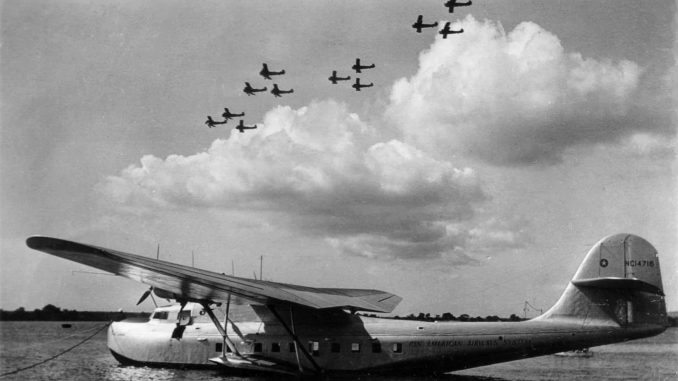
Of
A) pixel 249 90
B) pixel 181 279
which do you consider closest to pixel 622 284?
pixel 181 279

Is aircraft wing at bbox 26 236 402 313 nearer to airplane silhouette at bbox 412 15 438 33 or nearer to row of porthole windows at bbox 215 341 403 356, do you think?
row of porthole windows at bbox 215 341 403 356

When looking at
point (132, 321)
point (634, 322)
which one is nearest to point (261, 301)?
point (132, 321)

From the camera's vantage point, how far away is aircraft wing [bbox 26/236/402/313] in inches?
420

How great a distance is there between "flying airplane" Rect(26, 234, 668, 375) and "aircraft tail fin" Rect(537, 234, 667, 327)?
0.02m

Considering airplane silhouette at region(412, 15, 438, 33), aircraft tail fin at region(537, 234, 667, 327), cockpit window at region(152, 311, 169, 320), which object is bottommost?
cockpit window at region(152, 311, 169, 320)

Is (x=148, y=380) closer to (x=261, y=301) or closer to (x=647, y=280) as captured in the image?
(x=261, y=301)

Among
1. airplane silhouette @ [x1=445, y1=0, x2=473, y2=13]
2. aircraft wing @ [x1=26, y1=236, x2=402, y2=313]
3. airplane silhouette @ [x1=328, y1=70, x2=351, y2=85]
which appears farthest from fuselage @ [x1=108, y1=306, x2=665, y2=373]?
airplane silhouette @ [x1=328, y1=70, x2=351, y2=85]

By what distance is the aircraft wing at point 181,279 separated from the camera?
35.0 feet

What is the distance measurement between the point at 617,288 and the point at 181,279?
34.0 feet

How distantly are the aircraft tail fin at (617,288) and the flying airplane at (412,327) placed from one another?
0.08 ft

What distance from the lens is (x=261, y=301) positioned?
48.5 ft

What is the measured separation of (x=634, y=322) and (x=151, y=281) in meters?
11.6

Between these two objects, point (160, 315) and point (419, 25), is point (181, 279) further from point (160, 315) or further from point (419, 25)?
point (419, 25)

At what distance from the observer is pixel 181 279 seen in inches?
510
